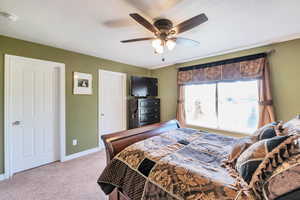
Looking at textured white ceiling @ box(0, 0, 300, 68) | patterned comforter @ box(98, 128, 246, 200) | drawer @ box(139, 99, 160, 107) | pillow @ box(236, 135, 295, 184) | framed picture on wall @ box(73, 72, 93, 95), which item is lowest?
patterned comforter @ box(98, 128, 246, 200)

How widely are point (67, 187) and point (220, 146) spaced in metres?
2.30

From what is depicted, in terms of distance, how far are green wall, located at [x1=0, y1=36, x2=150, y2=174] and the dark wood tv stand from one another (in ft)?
3.41

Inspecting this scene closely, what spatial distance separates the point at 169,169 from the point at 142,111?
9.50 feet

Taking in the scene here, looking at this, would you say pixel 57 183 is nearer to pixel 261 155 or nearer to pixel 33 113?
pixel 33 113

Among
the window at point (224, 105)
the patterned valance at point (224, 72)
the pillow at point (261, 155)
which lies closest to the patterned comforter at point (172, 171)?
the pillow at point (261, 155)

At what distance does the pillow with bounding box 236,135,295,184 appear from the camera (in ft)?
2.67

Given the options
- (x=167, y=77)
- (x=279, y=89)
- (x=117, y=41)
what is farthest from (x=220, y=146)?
(x=167, y=77)

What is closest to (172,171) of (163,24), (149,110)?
(163,24)

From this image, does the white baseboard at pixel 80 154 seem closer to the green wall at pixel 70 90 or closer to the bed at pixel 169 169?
the green wall at pixel 70 90

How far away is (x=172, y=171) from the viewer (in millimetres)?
1093

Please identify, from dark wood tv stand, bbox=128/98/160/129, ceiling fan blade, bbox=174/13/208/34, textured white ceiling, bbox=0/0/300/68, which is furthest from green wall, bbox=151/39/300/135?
dark wood tv stand, bbox=128/98/160/129

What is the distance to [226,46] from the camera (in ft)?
9.29

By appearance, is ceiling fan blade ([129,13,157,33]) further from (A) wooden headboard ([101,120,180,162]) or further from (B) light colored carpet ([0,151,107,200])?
(B) light colored carpet ([0,151,107,200])

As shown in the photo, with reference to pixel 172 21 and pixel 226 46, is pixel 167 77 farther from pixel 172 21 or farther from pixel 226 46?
pixel 172 21
